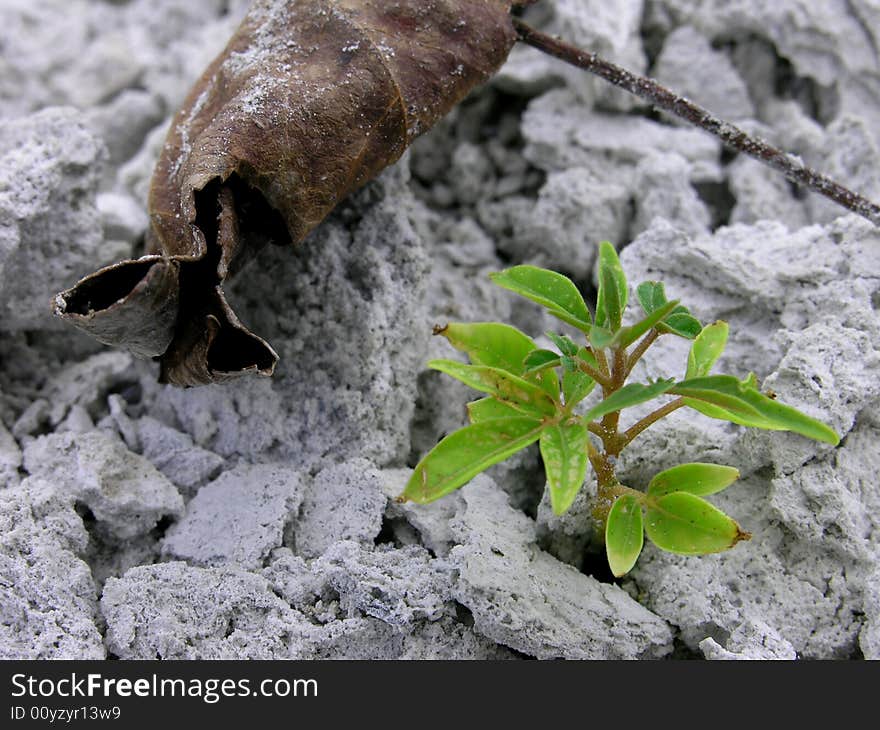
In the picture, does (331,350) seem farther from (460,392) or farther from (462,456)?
(462,456)

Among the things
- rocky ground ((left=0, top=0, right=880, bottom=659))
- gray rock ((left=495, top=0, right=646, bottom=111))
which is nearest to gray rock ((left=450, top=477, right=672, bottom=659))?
rocky ground ((left=0, top=0, right=880, bottom=659))

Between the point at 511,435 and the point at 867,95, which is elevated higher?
the point at 867,95

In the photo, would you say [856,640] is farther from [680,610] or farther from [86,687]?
[86,687]

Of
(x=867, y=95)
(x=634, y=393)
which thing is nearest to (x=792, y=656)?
(x=634, y=393)

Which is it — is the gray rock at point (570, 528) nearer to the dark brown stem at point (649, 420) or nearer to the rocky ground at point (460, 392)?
the rocky ground at point (460, 392)

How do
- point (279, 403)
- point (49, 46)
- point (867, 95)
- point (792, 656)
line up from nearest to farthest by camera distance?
point (792, 656)
point (279, 403)
point (867, 95)
point (49, 46)

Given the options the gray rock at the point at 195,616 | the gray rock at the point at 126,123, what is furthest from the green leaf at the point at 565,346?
the gray rock at the point at 126,123

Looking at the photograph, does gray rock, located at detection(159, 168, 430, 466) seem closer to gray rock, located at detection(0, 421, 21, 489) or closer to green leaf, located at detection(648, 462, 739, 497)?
gray rock, located at detection(0, 421, 21, 489)
